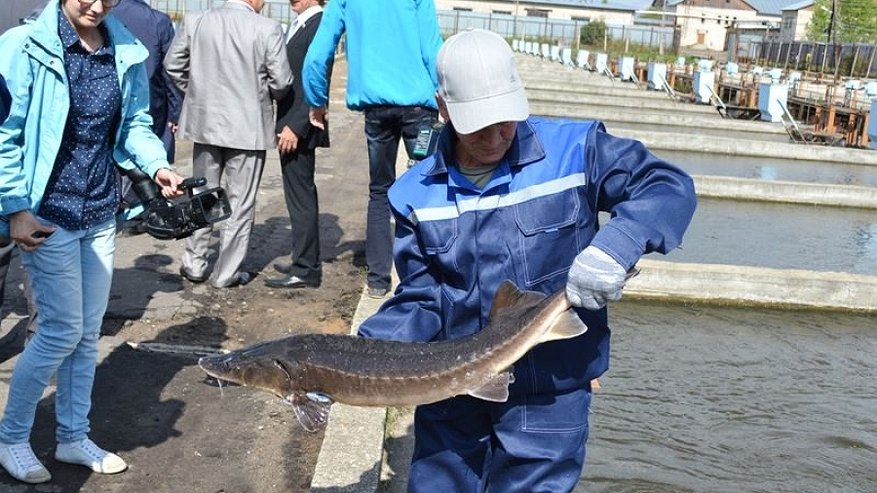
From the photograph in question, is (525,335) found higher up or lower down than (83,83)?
lower down

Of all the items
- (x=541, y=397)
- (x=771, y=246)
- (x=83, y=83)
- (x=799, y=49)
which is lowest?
(x=799, y=49)

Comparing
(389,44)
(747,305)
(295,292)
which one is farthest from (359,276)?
(747,305)

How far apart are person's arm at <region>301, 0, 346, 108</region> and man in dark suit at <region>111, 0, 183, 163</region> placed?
114cm

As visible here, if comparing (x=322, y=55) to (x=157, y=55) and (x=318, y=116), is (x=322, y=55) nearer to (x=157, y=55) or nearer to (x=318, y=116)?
(x=318, y=116)

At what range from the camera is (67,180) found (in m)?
4.46

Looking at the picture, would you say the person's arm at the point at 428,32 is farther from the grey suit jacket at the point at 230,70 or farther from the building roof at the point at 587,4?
the building roof at the point at 587,4

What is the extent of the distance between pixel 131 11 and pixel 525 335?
5.63 m

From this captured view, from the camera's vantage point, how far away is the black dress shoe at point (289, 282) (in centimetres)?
795

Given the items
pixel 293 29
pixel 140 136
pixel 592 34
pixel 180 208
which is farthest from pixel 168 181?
pixel 592 34

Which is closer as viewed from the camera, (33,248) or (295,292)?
(33,248)

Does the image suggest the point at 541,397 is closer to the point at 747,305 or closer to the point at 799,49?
the point at 747,305

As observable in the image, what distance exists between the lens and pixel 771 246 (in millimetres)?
11586

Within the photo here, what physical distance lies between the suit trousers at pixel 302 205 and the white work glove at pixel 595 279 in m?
5.14

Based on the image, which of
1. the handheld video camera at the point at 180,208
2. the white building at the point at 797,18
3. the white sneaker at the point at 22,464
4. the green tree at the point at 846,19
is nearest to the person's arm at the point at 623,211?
the handheld video camera at the point at 180,208
